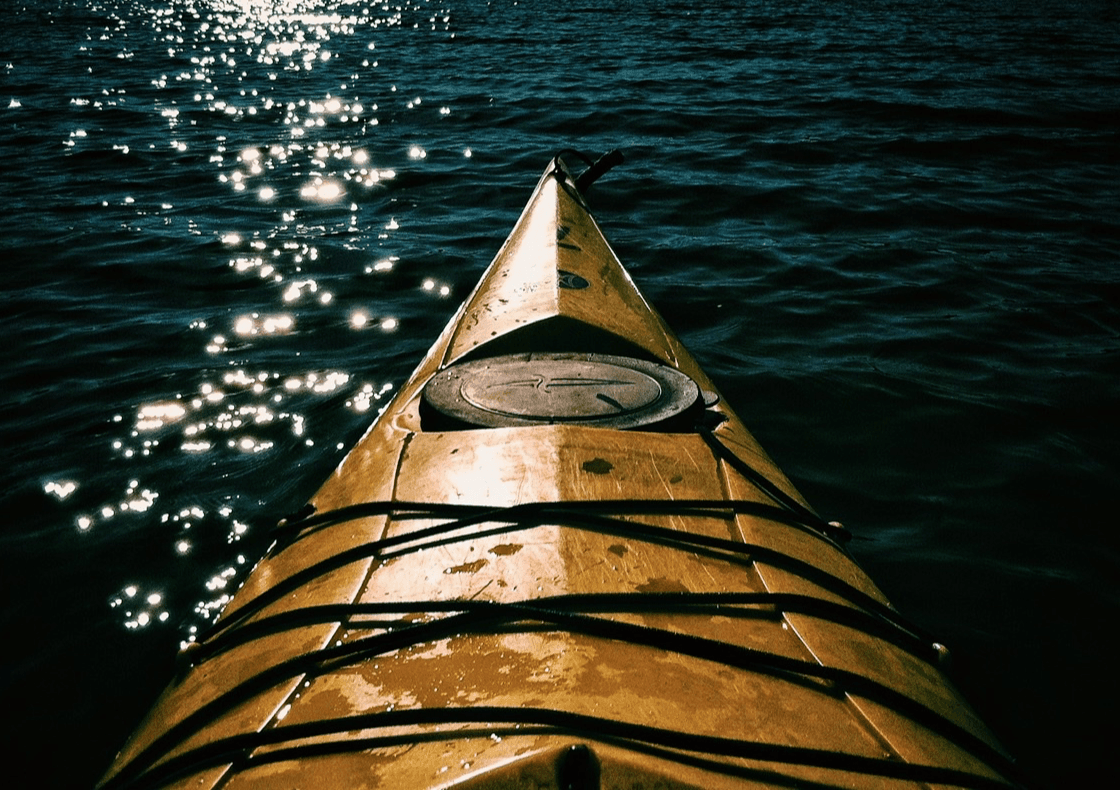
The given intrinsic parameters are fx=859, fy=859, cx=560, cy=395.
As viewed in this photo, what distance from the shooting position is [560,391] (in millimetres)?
2811

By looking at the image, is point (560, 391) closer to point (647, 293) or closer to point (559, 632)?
point (559, 632)

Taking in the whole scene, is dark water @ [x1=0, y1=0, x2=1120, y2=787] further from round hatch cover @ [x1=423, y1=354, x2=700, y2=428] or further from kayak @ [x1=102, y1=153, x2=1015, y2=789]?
round hatch cover @ [x1=423, y1=354, x2=700, y2=428]

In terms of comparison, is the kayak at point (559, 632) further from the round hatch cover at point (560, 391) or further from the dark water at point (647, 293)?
the dark water at point (647, 293)

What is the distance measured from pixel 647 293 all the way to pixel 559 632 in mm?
4171

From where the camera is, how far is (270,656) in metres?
1.99

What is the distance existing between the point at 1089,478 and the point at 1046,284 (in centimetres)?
239

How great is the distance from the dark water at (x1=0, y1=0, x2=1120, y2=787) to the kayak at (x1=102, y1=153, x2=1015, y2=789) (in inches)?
38.5

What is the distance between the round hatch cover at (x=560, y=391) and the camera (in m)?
2.67

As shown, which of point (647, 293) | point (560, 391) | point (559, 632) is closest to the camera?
point (559, 632)

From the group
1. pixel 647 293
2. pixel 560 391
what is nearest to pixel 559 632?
pixel 560 391

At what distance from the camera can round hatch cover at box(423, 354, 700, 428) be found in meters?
2.67

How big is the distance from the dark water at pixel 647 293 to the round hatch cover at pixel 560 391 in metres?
1.21

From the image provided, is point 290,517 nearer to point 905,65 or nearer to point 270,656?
point 270,656

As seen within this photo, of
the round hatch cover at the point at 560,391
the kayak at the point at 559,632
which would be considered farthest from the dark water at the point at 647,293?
the round hatch cover at the point at 560,391
